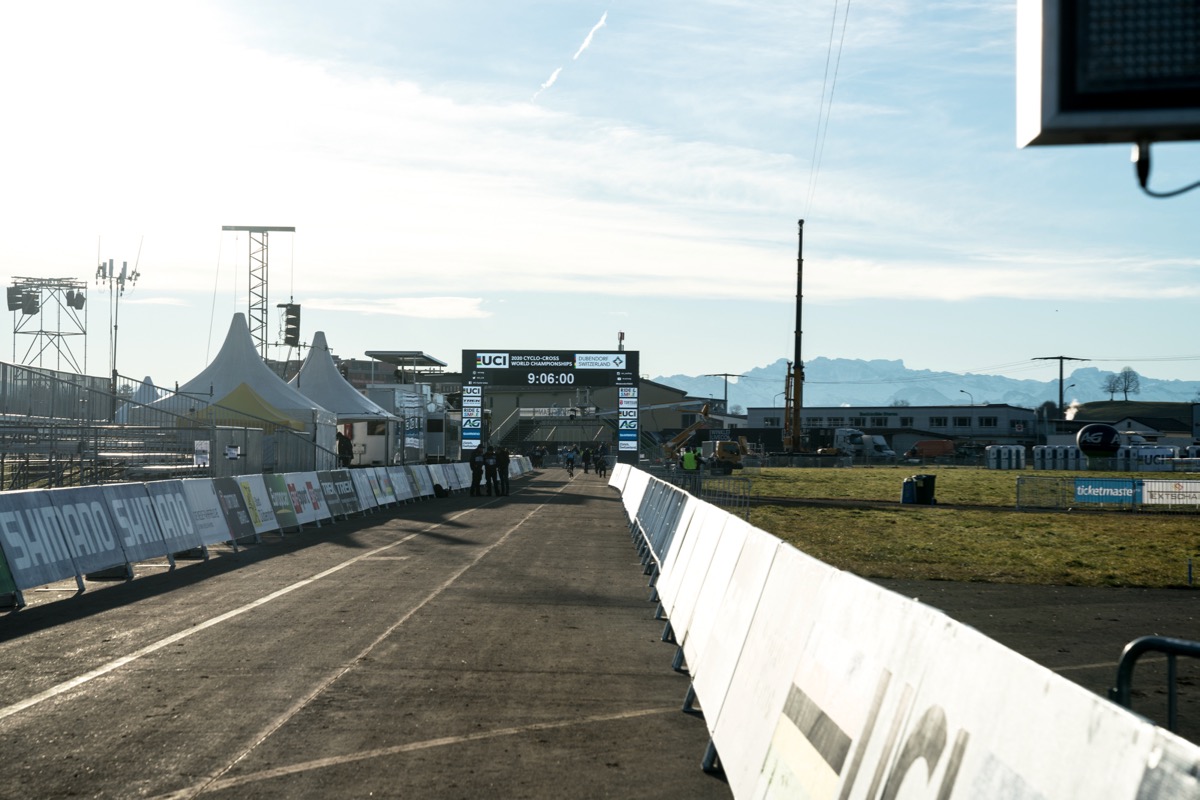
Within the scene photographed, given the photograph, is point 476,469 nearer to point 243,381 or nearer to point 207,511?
point 243,381

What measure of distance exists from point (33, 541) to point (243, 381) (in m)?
27.7

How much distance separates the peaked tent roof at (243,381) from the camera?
40781 mm

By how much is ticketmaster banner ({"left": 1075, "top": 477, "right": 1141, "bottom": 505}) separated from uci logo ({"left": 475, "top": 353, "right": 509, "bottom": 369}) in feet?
92.8

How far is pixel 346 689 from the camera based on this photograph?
29.1ft

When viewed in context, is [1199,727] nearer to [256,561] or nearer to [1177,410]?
[256,561]

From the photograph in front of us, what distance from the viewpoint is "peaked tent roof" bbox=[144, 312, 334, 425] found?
134 ft

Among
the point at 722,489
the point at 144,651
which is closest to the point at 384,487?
the point at 722,489

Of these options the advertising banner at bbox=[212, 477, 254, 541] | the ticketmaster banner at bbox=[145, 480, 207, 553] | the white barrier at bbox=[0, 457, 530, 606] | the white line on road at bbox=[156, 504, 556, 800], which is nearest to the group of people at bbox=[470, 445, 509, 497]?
the white barrier at bbox=[0, 457, 530, 606]

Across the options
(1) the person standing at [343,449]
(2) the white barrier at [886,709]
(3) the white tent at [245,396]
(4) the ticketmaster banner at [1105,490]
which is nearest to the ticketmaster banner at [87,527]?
(2) the white barrier at [886,709]

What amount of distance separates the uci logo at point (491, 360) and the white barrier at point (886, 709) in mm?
51243

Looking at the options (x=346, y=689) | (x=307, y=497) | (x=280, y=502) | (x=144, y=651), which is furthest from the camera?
→ (x=307, y=497)

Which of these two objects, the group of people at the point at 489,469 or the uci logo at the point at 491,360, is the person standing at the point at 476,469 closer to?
the group of people at the point at 489,469

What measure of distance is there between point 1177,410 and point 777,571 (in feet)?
682

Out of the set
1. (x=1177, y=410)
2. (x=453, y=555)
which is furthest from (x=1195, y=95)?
(x=1177, y=410)
